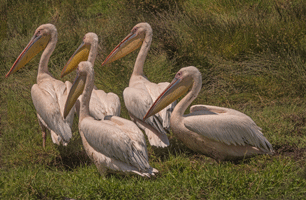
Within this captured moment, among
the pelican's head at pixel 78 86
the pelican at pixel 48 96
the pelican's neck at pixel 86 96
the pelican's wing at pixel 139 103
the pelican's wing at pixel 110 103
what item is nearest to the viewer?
the pelican's neck at pixel 86 96

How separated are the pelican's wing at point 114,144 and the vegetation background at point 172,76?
0.21 m

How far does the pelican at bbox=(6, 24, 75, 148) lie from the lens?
4918mm

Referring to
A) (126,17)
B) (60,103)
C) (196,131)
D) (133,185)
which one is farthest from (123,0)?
(133,185)

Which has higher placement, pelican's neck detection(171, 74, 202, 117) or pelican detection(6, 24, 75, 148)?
pelican detection(6, 24, 75, 148)

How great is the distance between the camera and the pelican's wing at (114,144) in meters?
4.19

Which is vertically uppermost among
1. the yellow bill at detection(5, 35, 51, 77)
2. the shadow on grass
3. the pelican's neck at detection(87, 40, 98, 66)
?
the yellow bill at detection(5, 35, 51, 77)

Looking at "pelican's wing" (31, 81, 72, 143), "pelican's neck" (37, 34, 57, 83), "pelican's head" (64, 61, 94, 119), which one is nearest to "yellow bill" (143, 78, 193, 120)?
"pelican's head" (64, 61, 94, 119)

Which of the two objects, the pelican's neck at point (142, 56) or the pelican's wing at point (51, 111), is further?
the pelican's neck at point (142, 56)

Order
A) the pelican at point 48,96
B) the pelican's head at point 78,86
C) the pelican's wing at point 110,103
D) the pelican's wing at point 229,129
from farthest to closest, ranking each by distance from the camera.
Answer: the pelican's wing at point 110,103
the pelican at point 48,96
the pelican's head at point 78,86
the pelican's wing at point 229,129

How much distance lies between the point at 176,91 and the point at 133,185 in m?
1.35

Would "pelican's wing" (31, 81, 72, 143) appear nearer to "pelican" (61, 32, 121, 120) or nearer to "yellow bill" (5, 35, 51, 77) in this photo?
"pelican" (61, 32, 121, 120)

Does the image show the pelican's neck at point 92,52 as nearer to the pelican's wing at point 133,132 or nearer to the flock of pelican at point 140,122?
the flock of pelican at point 140,122

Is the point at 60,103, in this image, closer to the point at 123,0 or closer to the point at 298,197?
the point at 298,197

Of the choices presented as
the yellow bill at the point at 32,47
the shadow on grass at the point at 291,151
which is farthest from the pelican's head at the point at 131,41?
the shadow on grass at the point at 291,151
